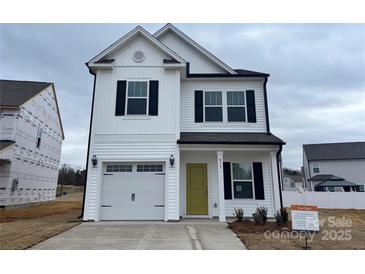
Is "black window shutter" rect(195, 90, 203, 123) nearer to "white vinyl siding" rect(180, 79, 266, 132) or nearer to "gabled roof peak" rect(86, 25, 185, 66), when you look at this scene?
"white vinyl siding" rect(180, 79, 266, 132)

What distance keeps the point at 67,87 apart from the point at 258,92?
20.4m

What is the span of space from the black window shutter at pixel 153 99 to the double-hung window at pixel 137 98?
0.21 metres

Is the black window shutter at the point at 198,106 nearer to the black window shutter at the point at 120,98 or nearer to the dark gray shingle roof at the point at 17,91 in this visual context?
the black window shutter at the point at 120,98

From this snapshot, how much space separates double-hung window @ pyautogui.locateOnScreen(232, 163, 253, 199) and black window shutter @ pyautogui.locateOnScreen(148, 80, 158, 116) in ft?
13.7

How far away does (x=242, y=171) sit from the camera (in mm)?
9953

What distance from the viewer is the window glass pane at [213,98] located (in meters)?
10.7

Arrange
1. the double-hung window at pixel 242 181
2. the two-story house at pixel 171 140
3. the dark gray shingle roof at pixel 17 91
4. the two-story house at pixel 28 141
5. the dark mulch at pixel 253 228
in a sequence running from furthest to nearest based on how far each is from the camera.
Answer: the dark gray shingle roof at pixel 17 91, the two-story house at pixel 28 141, the double-hung window at pixel 242 181, the two-story house at pixel 171 140, the dark mulch at pixel 253 228

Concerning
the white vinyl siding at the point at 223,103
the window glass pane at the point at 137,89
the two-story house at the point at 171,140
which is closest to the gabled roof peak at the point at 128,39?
the two-story house at the point at 171,140

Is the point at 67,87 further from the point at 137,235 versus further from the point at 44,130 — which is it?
the point at 137,235

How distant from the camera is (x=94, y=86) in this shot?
386 inches

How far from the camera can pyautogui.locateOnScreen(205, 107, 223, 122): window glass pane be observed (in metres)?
10.5

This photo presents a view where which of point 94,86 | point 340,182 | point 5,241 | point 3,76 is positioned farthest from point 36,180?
point 340,182

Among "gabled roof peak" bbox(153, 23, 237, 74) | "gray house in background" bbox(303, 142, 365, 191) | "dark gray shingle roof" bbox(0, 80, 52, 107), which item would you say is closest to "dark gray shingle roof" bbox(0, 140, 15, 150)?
"dark gray shingle roof" bbox(0, 80, 52, 107)

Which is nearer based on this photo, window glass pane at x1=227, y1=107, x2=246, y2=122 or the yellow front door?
the yellow front door
